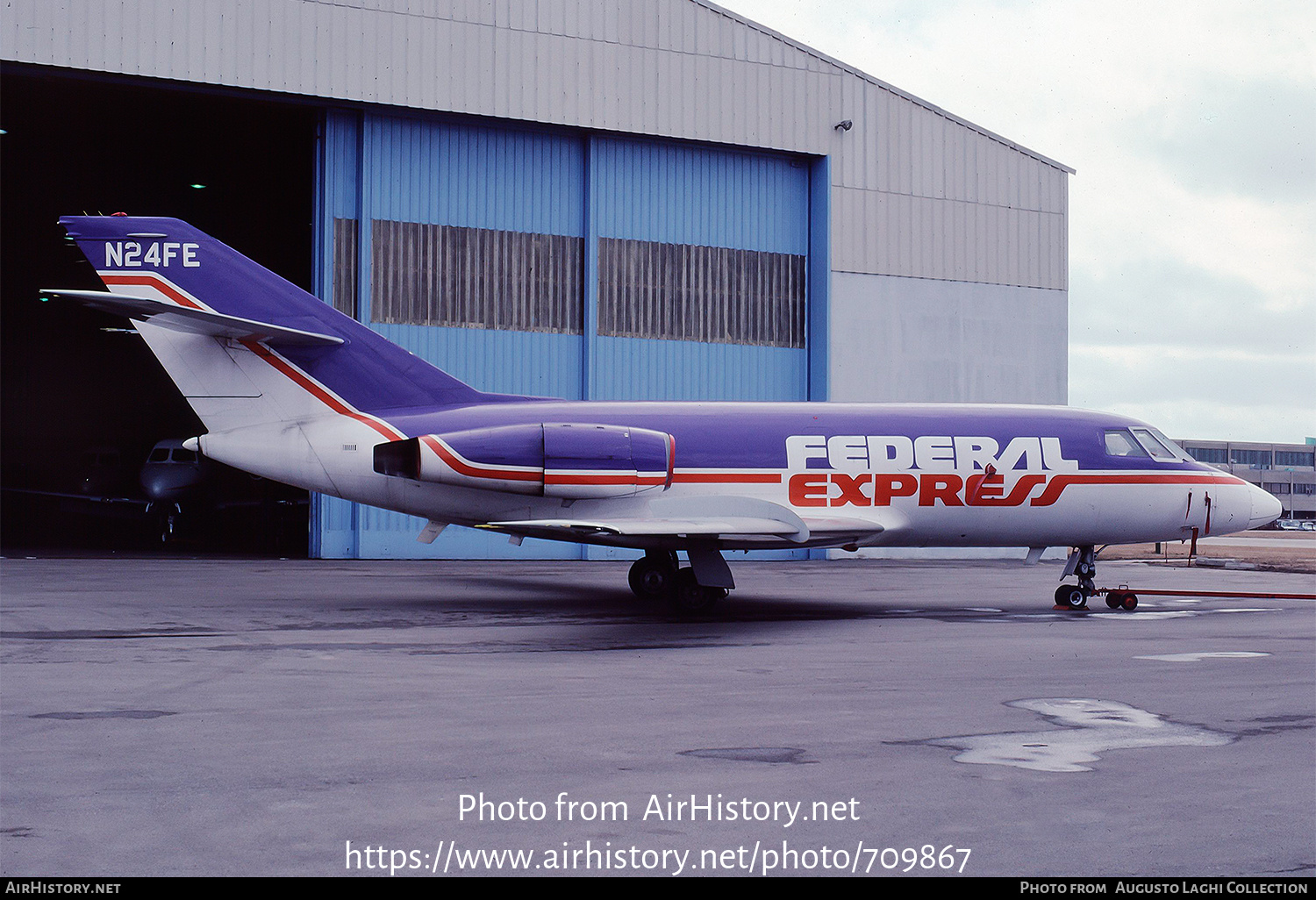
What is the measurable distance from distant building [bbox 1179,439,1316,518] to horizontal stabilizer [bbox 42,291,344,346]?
390 feet

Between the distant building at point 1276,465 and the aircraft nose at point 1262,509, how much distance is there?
10969 cm

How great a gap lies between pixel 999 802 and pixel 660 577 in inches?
496

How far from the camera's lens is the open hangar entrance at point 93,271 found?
2959cm

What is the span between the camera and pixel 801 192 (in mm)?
32688

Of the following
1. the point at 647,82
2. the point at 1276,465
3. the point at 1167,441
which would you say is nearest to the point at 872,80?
the point at 647,82

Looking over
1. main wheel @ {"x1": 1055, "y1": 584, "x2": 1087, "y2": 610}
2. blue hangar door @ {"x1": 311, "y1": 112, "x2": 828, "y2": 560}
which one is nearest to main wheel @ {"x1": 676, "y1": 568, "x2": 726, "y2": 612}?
main wheel @ {"x1": 1055, "y1": 584, "x2": 1087, "y2": 610}

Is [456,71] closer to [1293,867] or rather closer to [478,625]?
[478,625]

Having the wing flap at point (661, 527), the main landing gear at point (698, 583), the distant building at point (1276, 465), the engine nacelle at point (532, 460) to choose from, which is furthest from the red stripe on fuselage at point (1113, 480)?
the distant building at point (1276, 465)

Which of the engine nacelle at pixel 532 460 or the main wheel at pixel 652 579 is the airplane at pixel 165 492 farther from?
the engine nacelle at pixel 532 460

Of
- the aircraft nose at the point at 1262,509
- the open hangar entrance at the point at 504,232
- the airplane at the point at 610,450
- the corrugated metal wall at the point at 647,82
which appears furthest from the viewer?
the open hangar entrance at the point at 504,232

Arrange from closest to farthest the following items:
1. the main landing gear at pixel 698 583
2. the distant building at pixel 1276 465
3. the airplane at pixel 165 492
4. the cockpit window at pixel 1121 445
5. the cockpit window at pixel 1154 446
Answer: the main landing gear at pixel 698 583 < the cockpit window at pixel 1121 445 < the cockpit window at pixel 1154 446 < the airplane at pixel 165 492 < the distant building at pixel 1276 465

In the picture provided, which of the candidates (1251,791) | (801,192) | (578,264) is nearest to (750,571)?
(578,264)

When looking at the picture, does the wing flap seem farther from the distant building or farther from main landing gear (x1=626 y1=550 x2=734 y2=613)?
the distant building

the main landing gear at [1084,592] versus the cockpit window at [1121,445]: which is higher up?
the cockpit window at [1121,445]
